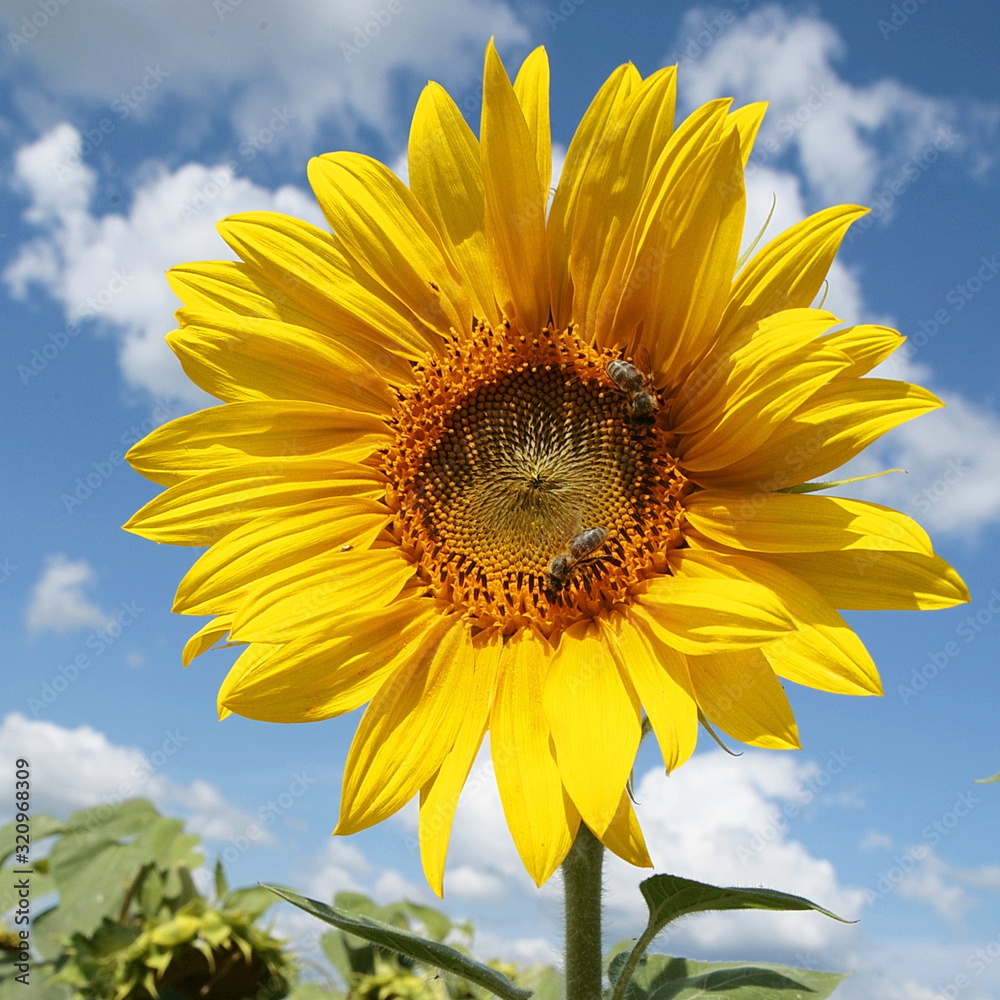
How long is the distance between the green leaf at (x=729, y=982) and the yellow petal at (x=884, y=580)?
3.50 ft

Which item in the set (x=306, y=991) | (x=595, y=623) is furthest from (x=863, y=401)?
(x=306, y=991)

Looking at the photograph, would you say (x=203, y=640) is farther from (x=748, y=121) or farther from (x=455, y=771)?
(x=748, y=121)

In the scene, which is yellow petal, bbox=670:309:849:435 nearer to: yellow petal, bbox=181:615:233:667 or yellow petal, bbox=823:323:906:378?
yellow petal, bbox=823:323:906:378

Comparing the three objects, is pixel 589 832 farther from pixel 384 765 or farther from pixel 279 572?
pixel 279 572

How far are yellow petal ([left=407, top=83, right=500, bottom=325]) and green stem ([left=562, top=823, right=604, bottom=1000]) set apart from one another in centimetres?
167

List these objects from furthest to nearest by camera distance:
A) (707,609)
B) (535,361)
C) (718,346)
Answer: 1. (535,361)
2. (718,346)
3. (707,609)

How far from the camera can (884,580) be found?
96.5 inches

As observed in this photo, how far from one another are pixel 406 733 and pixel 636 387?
118cm

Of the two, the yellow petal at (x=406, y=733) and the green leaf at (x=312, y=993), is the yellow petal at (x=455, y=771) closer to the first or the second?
the yellow petal at (x=406, y=733)

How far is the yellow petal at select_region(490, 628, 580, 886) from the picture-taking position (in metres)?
2.31

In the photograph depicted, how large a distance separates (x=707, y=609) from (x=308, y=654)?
1.05 meters

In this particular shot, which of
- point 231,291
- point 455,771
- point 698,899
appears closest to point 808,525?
point 698,899

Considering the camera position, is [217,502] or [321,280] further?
[321,280]

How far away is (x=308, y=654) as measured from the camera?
2.66 m
